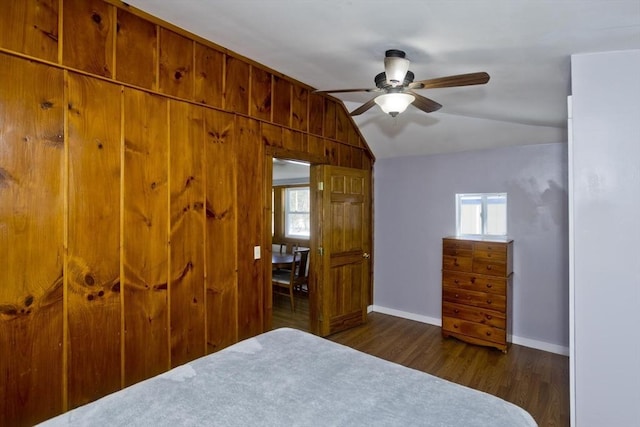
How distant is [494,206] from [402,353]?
2.13 m

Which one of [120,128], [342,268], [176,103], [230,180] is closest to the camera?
[120,128]

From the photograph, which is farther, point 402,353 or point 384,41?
point 402,353

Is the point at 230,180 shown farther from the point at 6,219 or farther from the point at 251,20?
the point at 6,219

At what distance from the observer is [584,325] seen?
78.2 inches

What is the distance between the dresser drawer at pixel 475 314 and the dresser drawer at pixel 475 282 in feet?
0.74

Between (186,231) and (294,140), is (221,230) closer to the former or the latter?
(186,231)

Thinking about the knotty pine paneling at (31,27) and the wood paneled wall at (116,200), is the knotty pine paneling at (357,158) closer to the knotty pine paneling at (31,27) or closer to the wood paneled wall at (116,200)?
the wood paneled wall at (116,200)

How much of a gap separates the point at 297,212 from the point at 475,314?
379 cm

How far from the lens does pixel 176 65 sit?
7.97ft

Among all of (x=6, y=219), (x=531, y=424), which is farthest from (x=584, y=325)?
(x=6, y=219)

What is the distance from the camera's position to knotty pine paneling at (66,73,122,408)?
1.96 m

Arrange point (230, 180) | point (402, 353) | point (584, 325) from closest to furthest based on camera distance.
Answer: point (584, 325) < point (230, 180) < point (402, 353)

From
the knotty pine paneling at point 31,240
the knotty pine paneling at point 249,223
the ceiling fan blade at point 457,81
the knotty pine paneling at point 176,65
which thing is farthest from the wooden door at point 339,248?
the knotty pine paneling at point 31,240

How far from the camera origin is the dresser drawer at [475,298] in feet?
11.9
